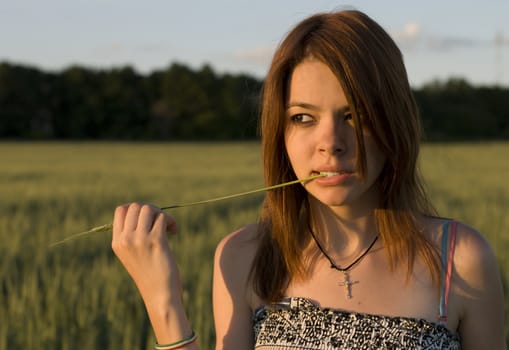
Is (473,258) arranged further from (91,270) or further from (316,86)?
(91,270)

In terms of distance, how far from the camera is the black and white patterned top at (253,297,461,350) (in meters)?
1.23

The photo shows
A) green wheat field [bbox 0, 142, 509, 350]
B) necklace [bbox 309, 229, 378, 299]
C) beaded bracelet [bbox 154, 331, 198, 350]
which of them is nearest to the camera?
beaded bracelet [bbox 154, 331, 198, 350]

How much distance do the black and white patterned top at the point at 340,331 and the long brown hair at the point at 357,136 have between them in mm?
53

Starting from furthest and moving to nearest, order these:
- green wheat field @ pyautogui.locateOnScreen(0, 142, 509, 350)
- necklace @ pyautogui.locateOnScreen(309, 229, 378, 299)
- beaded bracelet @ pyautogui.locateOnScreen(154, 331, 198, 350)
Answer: green wheat field @ pyautogui.locateOnScreen(0, 142, 509, 350), necklace @ pyautogui.locateOnScreen(309, 229, 378, 299), beaded bracelet @ pyautogui.locateOnScreen(154, 331, 198, 350)

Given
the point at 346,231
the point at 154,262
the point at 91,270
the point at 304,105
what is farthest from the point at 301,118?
the point at 91,270

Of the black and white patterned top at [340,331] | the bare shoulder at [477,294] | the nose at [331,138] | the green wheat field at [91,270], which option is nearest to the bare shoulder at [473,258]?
the bare shoulder at [477,294]

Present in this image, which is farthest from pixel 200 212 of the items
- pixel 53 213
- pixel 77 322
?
pixel 77 322

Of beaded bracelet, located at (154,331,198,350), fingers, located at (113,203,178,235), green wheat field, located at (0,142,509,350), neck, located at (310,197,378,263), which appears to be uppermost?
fingers, located at (113,203,178,235)

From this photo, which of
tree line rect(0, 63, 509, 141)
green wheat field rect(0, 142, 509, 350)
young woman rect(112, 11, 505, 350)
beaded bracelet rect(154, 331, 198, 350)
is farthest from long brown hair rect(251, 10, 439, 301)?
tree line rect(0, 63, 509, 141)

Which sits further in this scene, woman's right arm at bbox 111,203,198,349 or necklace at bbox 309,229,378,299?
necklace at bbox 309,229,378,299

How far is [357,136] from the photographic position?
1.23 meters

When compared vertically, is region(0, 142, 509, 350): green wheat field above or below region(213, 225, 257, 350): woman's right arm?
below

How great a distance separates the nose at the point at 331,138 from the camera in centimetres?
123

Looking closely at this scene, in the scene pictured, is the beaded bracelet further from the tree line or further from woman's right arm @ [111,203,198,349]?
the tree line
